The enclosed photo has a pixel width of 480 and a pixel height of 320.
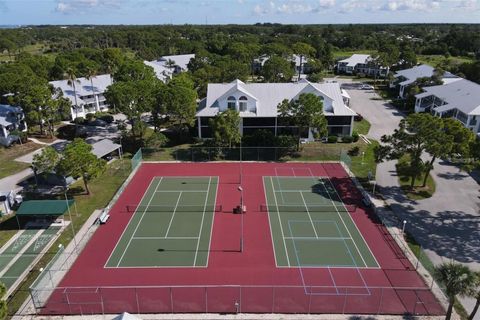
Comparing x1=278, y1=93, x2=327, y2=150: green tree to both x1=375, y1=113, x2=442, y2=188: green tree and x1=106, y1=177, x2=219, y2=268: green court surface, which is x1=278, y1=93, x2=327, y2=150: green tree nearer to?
x1=375, y1=113, x2=442, y2=188: green tree

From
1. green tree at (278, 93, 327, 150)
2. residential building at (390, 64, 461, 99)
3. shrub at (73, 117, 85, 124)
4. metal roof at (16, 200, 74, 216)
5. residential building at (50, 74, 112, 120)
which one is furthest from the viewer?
residential building at (390, 64, 461, 99)

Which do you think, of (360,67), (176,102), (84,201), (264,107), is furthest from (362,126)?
(360,67)

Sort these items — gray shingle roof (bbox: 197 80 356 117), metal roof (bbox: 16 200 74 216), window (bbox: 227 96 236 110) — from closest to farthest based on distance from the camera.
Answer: metal roof (bbox: 16 200 74 216), gray shingle roof (bbox: 197 80 356 117), window (bbox: 227 96 236 110)

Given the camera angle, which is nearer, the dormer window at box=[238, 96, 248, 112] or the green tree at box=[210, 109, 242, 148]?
the green tree at box=[210, 109, 242, 148]

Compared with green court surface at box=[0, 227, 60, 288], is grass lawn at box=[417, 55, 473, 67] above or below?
above

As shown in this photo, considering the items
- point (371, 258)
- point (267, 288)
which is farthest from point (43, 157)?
point (371, 258)

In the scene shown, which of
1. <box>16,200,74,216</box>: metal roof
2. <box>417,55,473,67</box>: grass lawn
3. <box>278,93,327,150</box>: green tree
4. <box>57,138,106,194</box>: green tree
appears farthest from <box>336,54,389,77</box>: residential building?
<box>16,200,74,216</box>: metal roof

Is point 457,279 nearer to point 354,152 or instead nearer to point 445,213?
point 445,213

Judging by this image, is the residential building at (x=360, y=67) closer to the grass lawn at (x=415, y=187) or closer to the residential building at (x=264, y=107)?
the residential building at (x=264, y=107)

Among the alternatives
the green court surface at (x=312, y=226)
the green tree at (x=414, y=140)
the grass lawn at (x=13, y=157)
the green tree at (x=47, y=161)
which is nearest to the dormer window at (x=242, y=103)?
the green court surface at (x=312, y=226)
